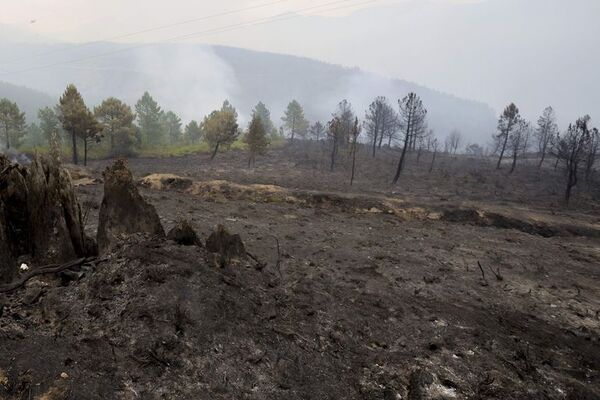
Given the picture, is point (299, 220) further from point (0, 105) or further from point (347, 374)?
point (0, 105)

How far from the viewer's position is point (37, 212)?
10180 millimetres

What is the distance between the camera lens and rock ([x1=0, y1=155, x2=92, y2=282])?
9.91 meters

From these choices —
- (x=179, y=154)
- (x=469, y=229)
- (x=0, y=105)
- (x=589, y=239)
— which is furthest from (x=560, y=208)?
(x=0, y=105)

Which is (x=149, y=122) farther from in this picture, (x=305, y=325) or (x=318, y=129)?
(x=305, y=325)

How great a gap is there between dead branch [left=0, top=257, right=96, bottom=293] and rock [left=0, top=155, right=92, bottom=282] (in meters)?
0.50

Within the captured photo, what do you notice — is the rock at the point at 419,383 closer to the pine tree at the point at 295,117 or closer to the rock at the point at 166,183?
the rock at the point at 166,183

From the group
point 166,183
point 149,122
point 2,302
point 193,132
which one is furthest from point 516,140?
point 2,302

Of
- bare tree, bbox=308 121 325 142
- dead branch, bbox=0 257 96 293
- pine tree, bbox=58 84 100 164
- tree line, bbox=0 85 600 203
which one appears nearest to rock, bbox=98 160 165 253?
dead branch, bbox=0 257 96 293

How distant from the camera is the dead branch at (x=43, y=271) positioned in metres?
8.49

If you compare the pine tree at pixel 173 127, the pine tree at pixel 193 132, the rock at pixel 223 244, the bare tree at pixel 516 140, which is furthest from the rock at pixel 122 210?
the pine tree at pixel 173 127

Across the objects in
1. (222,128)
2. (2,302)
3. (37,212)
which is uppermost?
(222,128)

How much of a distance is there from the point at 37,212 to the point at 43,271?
1.84m

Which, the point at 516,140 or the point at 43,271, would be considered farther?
the point at 516,140

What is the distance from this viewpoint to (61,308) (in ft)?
27.2
